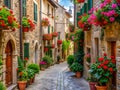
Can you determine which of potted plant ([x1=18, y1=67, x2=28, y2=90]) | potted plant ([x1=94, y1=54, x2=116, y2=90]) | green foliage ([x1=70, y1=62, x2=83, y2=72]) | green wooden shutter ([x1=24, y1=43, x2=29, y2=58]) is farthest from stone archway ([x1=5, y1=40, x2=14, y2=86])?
green foliage ([x1=70, y1=62, x2=83, y2=72])

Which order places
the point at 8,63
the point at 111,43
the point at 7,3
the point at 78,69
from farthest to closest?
the point at 78,69 → the point at 8,63 → the point at 7,3 → the point at 111,43

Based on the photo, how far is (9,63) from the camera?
40.0 feet

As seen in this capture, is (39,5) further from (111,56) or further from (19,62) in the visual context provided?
(111,56)

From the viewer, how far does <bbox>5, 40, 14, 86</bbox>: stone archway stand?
39.0 ft

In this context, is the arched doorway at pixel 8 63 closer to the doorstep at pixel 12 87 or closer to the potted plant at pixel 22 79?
the doorstep at pixel 12 87

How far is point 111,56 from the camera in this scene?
8.91 m

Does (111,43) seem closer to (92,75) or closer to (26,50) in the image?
(92,75)

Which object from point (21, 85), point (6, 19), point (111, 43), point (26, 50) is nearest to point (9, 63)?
point (21, 85)

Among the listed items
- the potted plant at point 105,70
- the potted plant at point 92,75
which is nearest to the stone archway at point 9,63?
the potted plant at point 92,75

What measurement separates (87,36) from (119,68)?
736cm

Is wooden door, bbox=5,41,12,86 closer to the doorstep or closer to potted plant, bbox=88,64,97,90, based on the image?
the doorstep

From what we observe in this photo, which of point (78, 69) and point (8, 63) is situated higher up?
point (8, 63)

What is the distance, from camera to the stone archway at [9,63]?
39.0 ft

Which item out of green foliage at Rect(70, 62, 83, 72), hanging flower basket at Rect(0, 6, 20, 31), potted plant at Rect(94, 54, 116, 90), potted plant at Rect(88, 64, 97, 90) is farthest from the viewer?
green foliage at Rect(70, 62, 83, 72)
